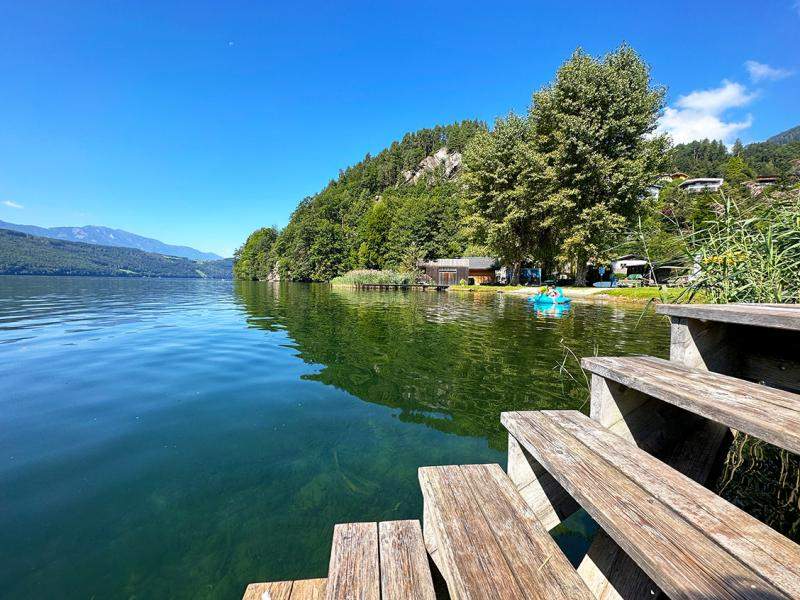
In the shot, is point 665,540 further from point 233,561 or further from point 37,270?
point 37,270

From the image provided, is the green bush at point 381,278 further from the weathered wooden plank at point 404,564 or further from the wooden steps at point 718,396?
the weathered wooden plank at point 404,564

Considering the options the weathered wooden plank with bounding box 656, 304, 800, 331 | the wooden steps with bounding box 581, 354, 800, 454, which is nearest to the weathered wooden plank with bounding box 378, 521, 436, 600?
the wooden steps with bounding box 581, 354, 800, 454

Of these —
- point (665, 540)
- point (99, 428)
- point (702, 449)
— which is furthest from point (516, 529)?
point (99, 428)

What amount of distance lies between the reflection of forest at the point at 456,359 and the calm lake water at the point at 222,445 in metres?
0.05

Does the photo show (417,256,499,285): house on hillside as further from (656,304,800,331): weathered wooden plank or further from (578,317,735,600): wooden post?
(656,304,800,331): weathered wooden plank

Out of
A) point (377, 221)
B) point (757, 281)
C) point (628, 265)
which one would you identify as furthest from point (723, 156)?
point (757, 281)

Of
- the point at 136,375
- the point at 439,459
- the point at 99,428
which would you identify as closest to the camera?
the point at 439,459

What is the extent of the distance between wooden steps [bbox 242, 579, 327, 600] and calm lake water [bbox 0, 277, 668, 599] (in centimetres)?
70

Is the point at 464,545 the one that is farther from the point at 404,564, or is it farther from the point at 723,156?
the point at 723,156

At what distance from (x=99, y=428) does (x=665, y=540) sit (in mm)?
5702

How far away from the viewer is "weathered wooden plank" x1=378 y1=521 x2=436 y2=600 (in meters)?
1.36

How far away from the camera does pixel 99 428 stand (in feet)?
14.4

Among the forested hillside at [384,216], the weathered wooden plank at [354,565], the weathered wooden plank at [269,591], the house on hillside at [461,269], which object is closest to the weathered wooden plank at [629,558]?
the weathered wooden plank at [354,565]

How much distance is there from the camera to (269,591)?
1.71 m
